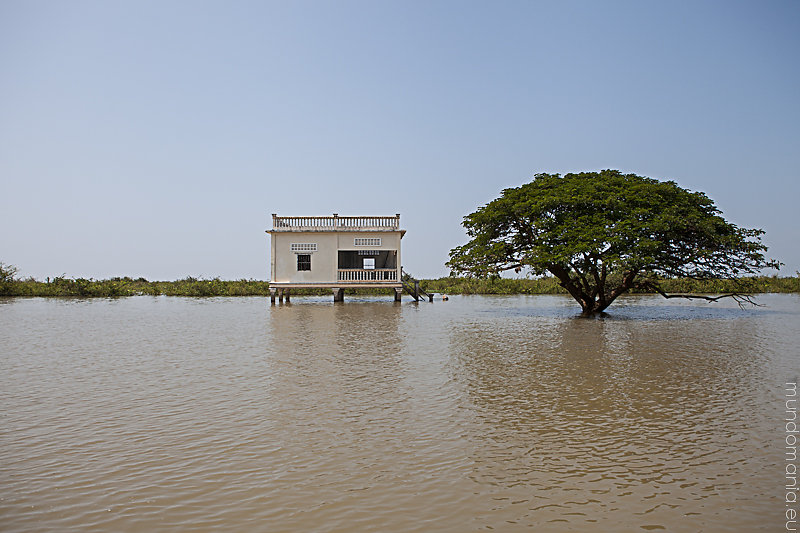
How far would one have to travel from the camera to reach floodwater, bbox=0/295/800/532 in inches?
168

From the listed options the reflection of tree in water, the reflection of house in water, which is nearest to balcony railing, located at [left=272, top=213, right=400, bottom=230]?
the reflection of house in water

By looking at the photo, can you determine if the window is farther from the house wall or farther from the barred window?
the barred window

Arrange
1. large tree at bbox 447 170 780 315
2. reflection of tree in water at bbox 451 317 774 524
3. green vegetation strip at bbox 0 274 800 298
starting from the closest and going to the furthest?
1. reflection of tree in water at bbox 451 317 774 524
2. large tree at bbox 447 170 780 315
3. green vegetation strip at bbox 0 274 800 298

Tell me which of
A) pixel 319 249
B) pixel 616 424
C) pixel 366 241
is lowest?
pixel 616 424

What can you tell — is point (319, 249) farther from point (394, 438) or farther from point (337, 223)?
point (394, 438)

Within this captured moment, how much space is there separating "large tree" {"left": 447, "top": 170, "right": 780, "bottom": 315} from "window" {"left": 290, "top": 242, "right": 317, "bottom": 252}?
1003 cm

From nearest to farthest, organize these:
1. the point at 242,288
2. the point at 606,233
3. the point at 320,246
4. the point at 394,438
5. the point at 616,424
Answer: the point at 394,438
the point at 616,424
the point at 606,233
the point at 320,246
the point at 242,288

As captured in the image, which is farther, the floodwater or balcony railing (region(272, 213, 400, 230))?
balcony railing (region(272, 213, 400, 230))

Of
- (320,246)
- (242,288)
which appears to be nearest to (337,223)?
(320,246)

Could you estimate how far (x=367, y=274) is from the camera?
32.3m

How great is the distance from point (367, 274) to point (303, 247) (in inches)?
160

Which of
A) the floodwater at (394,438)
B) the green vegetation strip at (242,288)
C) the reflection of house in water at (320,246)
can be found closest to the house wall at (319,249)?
the reflection of house in water at (320,246)

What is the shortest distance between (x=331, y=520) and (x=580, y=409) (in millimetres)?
4328

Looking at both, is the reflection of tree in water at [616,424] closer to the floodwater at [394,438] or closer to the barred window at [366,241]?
the floodwater at [394,438]
